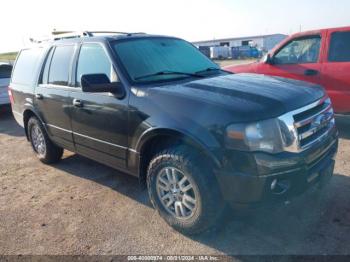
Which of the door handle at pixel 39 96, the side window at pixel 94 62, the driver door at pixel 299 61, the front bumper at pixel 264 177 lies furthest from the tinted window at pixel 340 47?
the door handle at pixel 39 96

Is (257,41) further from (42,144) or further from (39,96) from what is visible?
(39,96)

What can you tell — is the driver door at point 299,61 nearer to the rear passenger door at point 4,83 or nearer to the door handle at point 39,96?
the door handle at point 39,96

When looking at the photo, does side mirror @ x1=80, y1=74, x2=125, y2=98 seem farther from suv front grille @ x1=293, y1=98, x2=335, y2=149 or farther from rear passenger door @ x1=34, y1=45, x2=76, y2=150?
suv front grille @ x1=293, y1=98, x2=335, y2=149

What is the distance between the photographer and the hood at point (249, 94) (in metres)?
2.79

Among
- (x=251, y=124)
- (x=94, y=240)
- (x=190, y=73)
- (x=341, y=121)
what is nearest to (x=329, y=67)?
(x=341, y=121)

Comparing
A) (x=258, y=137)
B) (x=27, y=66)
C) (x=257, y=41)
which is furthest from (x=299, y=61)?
(x=257, y=41)

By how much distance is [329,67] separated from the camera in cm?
595

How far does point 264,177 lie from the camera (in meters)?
2.70

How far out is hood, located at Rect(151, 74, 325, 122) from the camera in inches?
110

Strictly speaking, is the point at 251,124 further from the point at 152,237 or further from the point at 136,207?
the point at 136,207

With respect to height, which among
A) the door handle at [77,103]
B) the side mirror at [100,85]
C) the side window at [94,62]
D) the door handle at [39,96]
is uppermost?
the side window at [94,62]

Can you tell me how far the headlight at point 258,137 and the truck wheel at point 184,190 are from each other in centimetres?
40

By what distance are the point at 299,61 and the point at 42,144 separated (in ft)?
15.9

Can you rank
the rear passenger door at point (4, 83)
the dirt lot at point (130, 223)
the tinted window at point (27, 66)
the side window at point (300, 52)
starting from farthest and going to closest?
1. the rear passenger door at point (4, 83)
2. the side window at point (300, 52)
3. the tinted window at point (27, 66)
4. the dirt lot at point (130, 223)
